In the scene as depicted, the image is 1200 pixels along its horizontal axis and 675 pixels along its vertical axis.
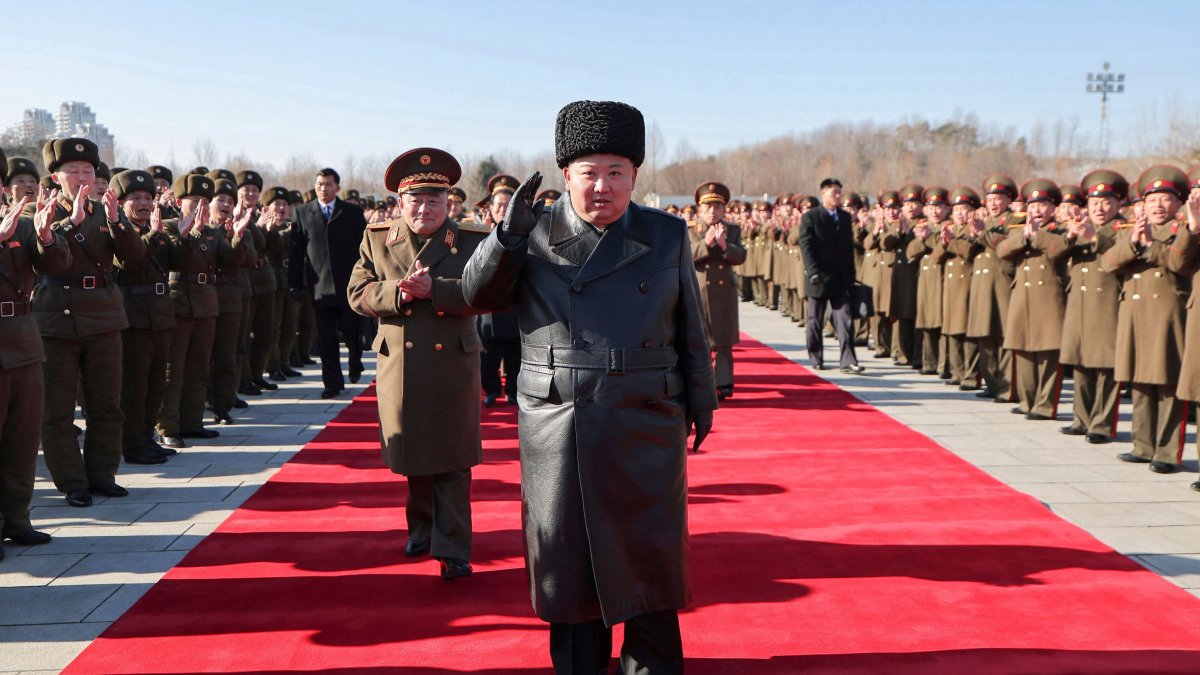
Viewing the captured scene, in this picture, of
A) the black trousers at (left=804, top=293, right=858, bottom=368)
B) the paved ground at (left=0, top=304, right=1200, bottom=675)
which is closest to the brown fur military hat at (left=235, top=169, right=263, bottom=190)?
the paved ground at (left=0, top=304, right=1200, bottom=675)

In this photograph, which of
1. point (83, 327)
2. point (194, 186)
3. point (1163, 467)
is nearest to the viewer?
point (83, 327)

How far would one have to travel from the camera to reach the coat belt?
10.8ft

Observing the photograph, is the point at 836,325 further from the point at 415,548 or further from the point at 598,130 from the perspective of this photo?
the point at 598,130

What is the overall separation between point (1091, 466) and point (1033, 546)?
2296 millimetres

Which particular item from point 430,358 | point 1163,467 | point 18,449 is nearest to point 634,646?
point 430,358

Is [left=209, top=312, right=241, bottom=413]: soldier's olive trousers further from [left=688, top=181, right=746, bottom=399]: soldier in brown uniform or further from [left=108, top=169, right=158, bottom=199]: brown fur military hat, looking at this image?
[left=688, top=181, right=746, bottom=399]: soldier in brown uniform

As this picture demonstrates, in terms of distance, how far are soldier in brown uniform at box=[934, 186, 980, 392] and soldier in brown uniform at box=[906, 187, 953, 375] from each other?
147mm

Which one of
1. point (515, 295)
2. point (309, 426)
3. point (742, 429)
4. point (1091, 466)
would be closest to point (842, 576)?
point (515, 295)

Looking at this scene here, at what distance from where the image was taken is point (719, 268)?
9.85 m

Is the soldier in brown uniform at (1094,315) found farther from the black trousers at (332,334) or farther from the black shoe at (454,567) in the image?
the black trousers at (332,334)

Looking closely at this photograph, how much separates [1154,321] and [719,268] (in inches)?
153

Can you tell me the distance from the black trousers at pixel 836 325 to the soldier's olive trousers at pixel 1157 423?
4739 millimetres

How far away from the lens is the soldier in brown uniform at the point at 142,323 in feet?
23.7

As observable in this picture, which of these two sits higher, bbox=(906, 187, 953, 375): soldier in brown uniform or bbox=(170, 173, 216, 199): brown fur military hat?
bbox=(170, 173, 216, 199): brown fur military hat
